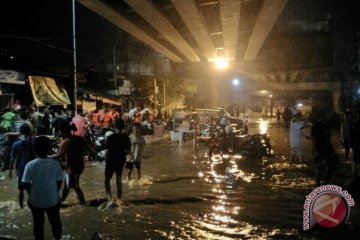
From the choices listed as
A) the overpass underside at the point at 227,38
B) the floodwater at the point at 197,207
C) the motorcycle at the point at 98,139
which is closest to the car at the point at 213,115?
the overpass underside at the point at 227,38

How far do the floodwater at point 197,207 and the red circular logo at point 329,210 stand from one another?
157 millimetres

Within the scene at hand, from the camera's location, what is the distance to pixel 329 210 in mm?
5941

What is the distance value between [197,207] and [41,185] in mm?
3739

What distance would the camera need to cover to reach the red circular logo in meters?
5.68

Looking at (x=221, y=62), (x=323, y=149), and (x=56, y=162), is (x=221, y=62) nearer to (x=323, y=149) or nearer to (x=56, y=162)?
(x=323, y=149)

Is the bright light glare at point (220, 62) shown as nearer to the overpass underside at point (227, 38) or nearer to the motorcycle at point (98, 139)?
the overpass underside at point (227, 38)

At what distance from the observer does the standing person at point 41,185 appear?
189 inches

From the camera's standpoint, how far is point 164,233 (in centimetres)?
616

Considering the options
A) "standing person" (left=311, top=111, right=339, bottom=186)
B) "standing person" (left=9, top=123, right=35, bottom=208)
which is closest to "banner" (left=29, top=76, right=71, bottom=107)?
"standing person" (left=9, top=123, right=35, bottom=208)

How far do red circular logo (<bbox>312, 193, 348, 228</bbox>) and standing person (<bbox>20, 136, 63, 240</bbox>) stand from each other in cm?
386

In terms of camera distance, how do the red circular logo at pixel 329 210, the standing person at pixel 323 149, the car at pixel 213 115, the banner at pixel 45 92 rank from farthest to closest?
the car at pixel 213 115 < the banner at pixel 45 92 < the standing person at pixel 323 149 < the red circular logo at pixel 329 210

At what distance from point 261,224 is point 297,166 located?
635cm

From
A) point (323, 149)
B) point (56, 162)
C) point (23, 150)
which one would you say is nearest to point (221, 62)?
point (323, 149)

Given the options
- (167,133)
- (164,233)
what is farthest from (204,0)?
(167,133)
